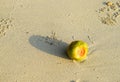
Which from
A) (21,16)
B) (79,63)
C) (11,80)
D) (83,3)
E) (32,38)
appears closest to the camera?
(11,80)

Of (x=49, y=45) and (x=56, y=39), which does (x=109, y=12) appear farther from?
(x=49, y=45)

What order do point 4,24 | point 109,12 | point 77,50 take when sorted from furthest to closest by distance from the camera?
point 109,12
point 4,24
point 77,50

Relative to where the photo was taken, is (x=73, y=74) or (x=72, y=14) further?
(x=72, y=14)

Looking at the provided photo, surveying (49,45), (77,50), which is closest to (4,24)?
(49,45)

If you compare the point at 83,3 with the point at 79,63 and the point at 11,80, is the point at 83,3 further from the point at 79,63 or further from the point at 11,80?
the point at 11,80

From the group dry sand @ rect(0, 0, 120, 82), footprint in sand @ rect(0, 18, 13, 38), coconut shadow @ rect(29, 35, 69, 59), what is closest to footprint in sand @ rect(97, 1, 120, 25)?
dry sand @ rect(0, 0, 120, 82)

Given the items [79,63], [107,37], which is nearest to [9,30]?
[79,63]
